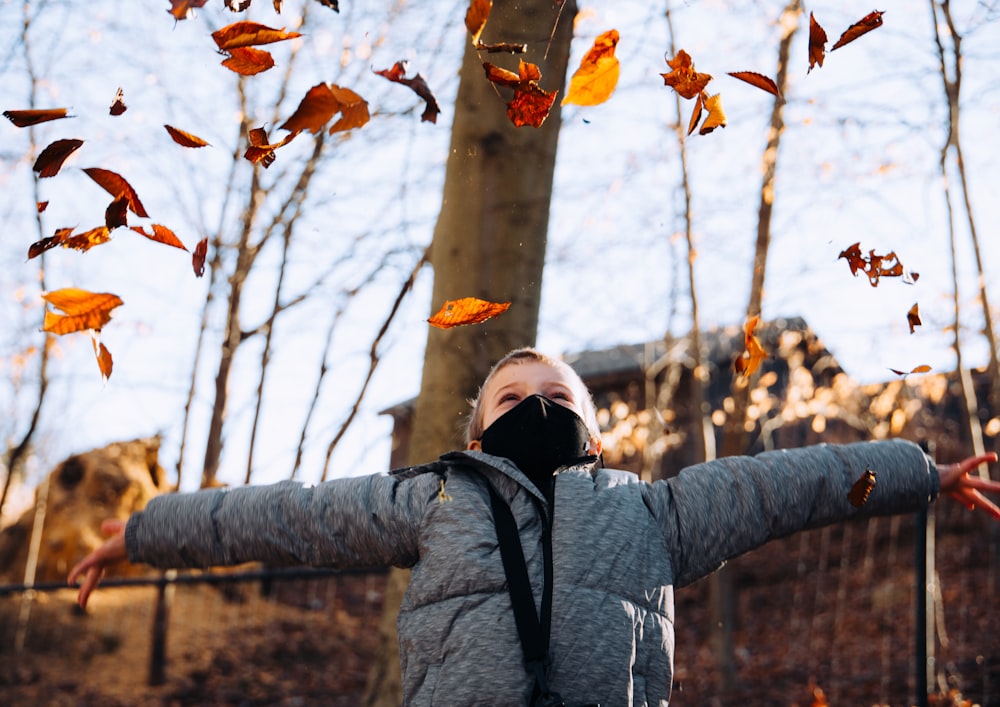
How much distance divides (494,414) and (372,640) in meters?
7.56

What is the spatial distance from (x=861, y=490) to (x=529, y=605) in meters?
1.03

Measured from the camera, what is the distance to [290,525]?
7.22 ft

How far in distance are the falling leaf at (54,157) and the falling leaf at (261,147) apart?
42cm

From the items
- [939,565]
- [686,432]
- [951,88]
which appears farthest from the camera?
[686,432]

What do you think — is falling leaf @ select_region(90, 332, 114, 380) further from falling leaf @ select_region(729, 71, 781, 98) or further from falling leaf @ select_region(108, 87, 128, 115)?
falling leaf @ select_region(729, 71, 781, 98)

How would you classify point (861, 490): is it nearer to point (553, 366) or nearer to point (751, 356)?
point (751, 356)

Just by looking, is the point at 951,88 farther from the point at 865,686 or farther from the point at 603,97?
the point at 603,97

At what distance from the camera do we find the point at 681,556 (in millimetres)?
2170

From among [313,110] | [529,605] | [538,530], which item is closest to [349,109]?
[313,110]

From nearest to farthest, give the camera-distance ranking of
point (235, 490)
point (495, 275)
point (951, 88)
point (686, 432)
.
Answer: point (235, 490)
point (495, 275)
point (951, 88)
point (686, 432)

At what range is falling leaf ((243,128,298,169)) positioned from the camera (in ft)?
7.04

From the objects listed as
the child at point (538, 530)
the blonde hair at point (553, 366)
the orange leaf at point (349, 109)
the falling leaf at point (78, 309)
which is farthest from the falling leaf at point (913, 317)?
the falling leaf at point (78, 309)

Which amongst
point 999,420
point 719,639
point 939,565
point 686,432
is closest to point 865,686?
point 719,639

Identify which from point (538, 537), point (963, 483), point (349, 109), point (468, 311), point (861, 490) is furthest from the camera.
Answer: point (468, 311)
